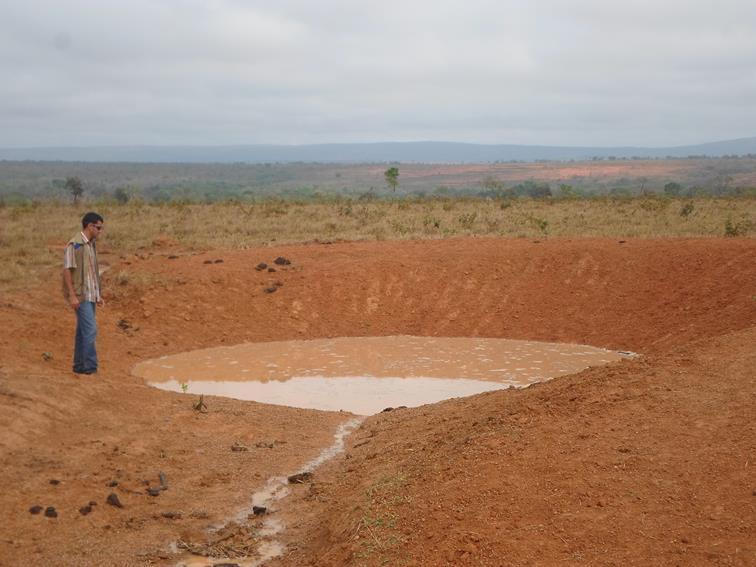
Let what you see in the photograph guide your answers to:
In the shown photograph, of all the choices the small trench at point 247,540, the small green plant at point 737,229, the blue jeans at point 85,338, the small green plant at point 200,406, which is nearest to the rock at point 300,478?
the small trench at point 247,540

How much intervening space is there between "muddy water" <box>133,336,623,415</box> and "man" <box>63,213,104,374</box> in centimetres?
147

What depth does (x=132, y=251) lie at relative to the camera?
17.7 m

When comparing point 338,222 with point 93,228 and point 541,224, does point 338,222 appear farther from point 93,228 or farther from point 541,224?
point 93,228

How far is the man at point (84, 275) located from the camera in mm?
8242

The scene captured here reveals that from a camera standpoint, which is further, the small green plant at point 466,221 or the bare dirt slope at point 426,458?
the small green plant at point 466,221

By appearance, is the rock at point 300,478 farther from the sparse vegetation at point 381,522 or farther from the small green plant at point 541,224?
the small green plant at point 541,224

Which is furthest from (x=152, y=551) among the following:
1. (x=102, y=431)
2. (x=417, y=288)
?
(x=417, y=288)

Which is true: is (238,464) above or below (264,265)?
below

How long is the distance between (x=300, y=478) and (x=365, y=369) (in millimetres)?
4757

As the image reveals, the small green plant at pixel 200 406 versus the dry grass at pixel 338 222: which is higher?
the dry grass at pixel 338 222

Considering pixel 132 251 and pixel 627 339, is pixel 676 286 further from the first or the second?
pixel 132 251

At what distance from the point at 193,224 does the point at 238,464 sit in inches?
660

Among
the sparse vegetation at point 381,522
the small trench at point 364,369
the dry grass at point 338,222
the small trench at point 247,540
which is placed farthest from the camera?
the dry grass at point 338,222

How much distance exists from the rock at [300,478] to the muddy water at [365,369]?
8.87 feet
